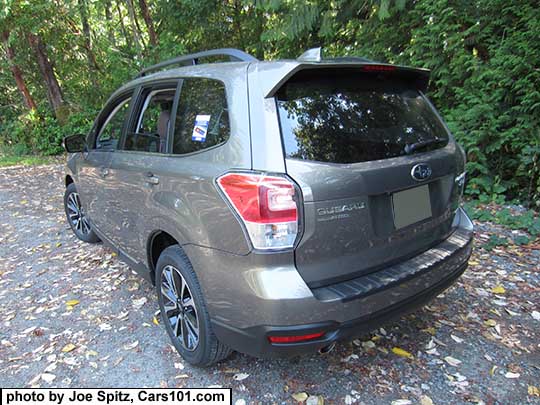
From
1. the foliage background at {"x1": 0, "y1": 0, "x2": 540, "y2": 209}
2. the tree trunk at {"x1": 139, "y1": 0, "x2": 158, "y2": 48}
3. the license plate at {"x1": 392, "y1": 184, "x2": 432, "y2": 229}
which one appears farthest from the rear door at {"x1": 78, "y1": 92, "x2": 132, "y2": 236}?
the tree trunk at {"x1": 139, "y1": 0, "x2": 158, "y2": 48}

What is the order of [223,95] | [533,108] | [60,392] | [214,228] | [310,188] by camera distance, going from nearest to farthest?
[310,188] < [214,228] < [223,95] < [60,392] < [533,108]

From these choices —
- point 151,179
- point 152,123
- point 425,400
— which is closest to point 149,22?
point 152,123

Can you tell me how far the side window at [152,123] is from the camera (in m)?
2.52

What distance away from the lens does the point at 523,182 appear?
512cm

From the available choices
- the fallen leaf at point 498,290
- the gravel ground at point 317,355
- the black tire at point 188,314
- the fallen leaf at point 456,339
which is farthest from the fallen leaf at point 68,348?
the fallen leaf at point 498,290

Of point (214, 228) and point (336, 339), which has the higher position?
point (214, 228)

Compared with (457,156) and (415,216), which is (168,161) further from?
(457,156)

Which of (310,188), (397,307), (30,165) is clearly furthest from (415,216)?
(30,165)

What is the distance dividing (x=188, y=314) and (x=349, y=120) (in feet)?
4.90

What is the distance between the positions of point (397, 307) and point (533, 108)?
4284 mm

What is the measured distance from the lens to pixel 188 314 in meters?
2.31

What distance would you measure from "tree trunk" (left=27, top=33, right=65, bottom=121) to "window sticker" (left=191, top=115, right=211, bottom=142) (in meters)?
12.7

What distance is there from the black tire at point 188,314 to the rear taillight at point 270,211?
2.02ft

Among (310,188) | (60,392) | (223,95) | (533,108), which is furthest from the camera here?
(533,108)
